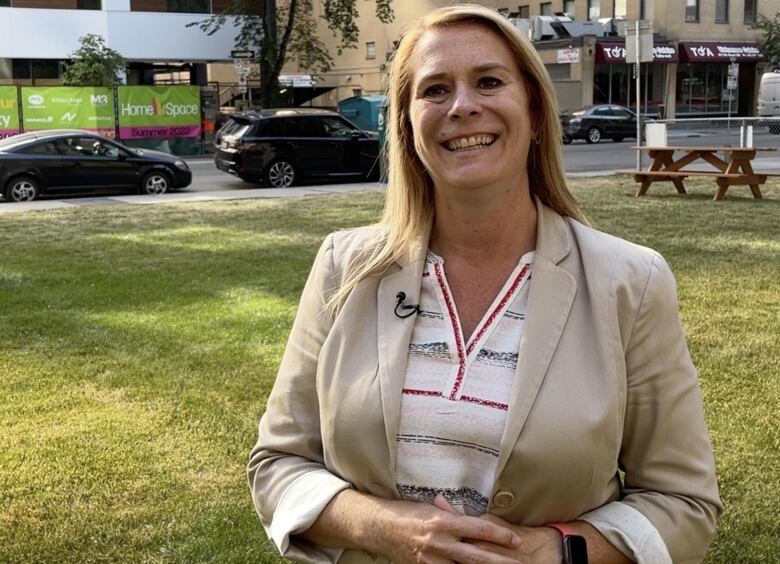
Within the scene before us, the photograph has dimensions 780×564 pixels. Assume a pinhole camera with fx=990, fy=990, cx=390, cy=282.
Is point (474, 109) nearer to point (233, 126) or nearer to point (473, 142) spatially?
point (473, 142)

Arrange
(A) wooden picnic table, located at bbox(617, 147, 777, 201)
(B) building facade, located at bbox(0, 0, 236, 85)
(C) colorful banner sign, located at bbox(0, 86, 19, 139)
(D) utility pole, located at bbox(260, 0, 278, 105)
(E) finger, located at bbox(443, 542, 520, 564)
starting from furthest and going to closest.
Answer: (B) building facade, located at bbox(0, 0, 236, 85) < (D) utility pole, located at bbox(260, 0, 278, 105) < (C) colorful banner sign, located at bbox(0, 86, 19, 139) < (A) wooden picnic table, located at bbox(617, 147, 777, 201) < (E) finger, located at bbox(443, 542, 520, 564)

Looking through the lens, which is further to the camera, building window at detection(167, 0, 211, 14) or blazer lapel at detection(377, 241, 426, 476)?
building window at detection(167, 0, 211, 14)

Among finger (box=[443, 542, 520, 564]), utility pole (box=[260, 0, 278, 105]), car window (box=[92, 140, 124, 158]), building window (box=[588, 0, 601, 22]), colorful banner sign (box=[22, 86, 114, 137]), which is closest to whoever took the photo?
finger (box=[443, 542, 520, 564])

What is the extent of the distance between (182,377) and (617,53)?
148 feet

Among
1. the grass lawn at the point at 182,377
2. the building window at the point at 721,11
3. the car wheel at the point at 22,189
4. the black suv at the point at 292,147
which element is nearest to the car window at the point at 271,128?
the black suv at the point at 292,147

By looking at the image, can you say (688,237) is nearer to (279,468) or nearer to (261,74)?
(279,468)

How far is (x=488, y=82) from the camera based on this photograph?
2.09m

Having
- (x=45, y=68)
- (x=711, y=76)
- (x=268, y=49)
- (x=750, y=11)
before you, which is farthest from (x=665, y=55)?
(x=45, y=68)

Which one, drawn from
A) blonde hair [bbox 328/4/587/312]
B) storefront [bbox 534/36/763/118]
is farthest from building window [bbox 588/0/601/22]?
blonde hair [bbox 328/4/587/312]

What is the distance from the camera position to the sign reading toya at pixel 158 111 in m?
30.3

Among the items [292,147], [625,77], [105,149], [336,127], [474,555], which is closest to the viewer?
[474,555]

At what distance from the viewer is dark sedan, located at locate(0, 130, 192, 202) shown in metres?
18.8

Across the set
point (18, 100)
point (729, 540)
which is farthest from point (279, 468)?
point (18, 100)

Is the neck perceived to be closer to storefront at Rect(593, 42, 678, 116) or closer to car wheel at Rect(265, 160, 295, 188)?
car wheel at Rect(265, 160, 295, 188)
